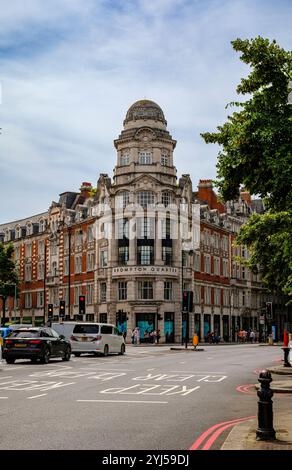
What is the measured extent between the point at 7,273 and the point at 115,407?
67867 mm

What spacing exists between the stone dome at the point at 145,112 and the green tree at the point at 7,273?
2163 centimetres

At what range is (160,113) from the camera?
234ft

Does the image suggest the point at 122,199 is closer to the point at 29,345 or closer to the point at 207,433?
the point at 29,345

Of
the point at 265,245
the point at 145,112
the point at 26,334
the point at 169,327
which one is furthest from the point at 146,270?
the point at 26,334

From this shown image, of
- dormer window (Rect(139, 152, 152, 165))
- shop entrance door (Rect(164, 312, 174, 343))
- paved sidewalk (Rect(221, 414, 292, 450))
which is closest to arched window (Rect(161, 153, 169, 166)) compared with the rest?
dormer window (Rect(139, 152, 152, 165))

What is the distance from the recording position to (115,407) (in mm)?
13648

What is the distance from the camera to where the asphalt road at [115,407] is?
9648mm

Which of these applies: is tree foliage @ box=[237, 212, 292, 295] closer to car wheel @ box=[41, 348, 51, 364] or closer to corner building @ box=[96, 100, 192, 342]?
car wheel @ box=[41, 348, 51, 364]

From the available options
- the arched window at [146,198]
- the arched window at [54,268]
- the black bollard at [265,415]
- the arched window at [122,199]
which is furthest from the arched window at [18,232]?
the black bollard at [265,415]

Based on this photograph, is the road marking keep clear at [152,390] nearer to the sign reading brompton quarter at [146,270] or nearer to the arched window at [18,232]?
the sign reading brompton quarter at [146,270]

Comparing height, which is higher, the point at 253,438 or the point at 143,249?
the point at 143,249

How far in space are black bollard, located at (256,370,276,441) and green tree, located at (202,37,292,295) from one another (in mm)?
7115
